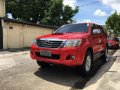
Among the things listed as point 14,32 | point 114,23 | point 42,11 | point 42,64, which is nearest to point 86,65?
point 42,64

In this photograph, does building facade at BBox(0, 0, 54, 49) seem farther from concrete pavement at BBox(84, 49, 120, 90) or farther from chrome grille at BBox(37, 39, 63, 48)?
concrete pavement at BBox(84, 49, 120, 90)

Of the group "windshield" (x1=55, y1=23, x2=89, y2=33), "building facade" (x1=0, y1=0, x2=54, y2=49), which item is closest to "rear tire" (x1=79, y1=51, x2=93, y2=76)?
"windshield" (x1=55, y1=23, x2=89, y2=33)

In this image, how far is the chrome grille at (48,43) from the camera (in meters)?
6.51

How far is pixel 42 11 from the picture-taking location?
39.8 m

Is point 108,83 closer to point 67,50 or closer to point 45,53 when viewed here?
point 67,50

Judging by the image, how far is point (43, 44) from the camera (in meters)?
6.90

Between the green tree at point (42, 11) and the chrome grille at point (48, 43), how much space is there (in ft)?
99.9

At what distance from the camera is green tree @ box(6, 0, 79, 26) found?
3753cm

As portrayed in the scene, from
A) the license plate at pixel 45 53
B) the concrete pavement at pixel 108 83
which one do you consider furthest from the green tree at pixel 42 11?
the concrete pavement at pixel 108 83

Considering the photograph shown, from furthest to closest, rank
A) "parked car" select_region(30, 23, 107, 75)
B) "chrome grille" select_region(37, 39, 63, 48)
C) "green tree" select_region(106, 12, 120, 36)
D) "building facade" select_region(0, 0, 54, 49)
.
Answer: "green tree" select_region(106, 12, 120, 36) < "building facade" select_region(0, 0, 54, 49) < "chrome grille" select_region(37, 39, 63, 48) < "parked car" select_region(30, 23, 107, 75)

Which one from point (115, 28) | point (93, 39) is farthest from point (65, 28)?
point (115, 28)

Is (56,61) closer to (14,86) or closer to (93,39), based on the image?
(14,86)

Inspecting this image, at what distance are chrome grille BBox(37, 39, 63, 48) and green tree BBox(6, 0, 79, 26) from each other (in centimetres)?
3046

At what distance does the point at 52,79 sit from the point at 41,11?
34.2 metres
